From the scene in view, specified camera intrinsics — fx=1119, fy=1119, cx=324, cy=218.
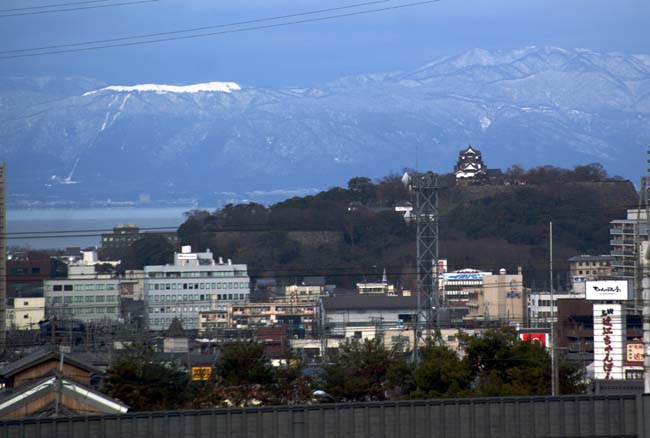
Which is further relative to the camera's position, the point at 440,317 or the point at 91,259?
the point at 91,259

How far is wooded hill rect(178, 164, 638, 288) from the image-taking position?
4525 cm

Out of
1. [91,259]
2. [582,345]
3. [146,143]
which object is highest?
[146,143]

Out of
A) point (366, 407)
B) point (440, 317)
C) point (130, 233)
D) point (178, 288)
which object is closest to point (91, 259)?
point (130, 233)

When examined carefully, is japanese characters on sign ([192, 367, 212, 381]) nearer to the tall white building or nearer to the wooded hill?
the tall white building

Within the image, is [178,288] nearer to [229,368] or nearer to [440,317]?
[440,317]

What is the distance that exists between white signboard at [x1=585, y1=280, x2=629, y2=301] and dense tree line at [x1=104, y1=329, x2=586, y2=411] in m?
6.91

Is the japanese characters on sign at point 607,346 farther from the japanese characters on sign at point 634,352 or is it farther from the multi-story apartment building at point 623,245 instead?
the multi-story apartment building at point 623,245

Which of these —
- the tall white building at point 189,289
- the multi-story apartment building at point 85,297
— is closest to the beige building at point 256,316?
the tall white building at point 189,289

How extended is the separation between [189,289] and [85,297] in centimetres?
341

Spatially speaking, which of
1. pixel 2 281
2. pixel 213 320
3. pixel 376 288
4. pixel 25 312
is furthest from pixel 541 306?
pixel 2 281

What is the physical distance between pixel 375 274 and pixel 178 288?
37.5 feet

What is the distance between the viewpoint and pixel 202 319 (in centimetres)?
3378

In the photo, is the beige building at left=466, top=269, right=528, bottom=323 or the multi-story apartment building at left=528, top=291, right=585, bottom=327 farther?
the beige building at left=466, top=269, right=528, bottom=323

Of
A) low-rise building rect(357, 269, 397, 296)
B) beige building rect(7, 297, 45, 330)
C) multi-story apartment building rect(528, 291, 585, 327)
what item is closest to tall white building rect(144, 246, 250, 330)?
beige building rect(7, 297, 45, 330)
